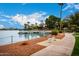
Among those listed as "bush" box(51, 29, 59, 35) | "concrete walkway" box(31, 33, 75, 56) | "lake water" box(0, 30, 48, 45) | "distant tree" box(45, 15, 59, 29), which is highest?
"distant tree" box(45, 15, 59, 29)

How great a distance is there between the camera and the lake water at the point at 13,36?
12.8 ft

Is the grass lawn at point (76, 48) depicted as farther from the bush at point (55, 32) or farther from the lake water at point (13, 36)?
the lake water at point (13, 36)

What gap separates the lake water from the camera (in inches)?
154

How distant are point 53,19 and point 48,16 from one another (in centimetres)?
7

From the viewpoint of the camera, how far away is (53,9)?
12.7 ft

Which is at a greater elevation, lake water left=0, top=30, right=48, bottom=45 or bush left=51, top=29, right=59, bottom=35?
bush left=51, top=29, right=59, bottom=35

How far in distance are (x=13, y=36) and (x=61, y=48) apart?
1.89 feet

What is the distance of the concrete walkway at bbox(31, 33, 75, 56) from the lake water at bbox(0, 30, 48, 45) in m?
0.19

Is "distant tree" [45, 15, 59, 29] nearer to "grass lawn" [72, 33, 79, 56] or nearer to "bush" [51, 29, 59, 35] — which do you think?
"bush" [51, 29, 59, 35]

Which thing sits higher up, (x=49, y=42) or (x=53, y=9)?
(x=53, y=9)

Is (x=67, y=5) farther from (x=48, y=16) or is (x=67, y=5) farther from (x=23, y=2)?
(x=23, y=2)

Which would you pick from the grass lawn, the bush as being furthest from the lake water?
the grass lawn

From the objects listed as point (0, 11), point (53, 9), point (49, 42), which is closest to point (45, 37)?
point (49, 42)

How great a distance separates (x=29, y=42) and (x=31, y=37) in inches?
2.5
